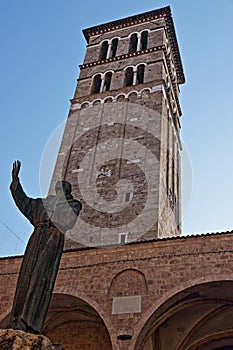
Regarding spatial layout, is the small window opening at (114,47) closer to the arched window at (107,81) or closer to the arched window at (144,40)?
the arched window at (144,40)

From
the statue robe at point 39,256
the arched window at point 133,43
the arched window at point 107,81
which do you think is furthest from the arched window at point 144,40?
the statue robe at point 39,256

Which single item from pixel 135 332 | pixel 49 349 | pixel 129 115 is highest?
pixel 129 115

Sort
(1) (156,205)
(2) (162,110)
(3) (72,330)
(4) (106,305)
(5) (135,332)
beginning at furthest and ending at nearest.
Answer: (2) (162,110) → (1) (156,205) → (3) (72,330) → (4) (106,305) → (5) (135,332)

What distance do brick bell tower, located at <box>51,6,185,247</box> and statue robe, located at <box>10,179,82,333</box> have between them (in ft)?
33.8

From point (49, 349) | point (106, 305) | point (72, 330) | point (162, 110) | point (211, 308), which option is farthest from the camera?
point (162, 110)

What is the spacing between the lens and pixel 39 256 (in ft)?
15.4

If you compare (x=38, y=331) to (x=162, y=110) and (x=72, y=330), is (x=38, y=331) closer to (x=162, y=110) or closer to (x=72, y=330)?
(x=72, y=330)

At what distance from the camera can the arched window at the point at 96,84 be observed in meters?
23.0

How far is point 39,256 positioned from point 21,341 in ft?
4.36

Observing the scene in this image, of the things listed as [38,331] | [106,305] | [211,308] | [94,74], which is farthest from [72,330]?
[94,74]

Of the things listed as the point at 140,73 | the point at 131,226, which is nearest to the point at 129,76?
the point at 140,73

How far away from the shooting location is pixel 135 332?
9305 millimetres

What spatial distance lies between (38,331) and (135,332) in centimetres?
551

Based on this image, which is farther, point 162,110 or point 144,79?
point 144,79
